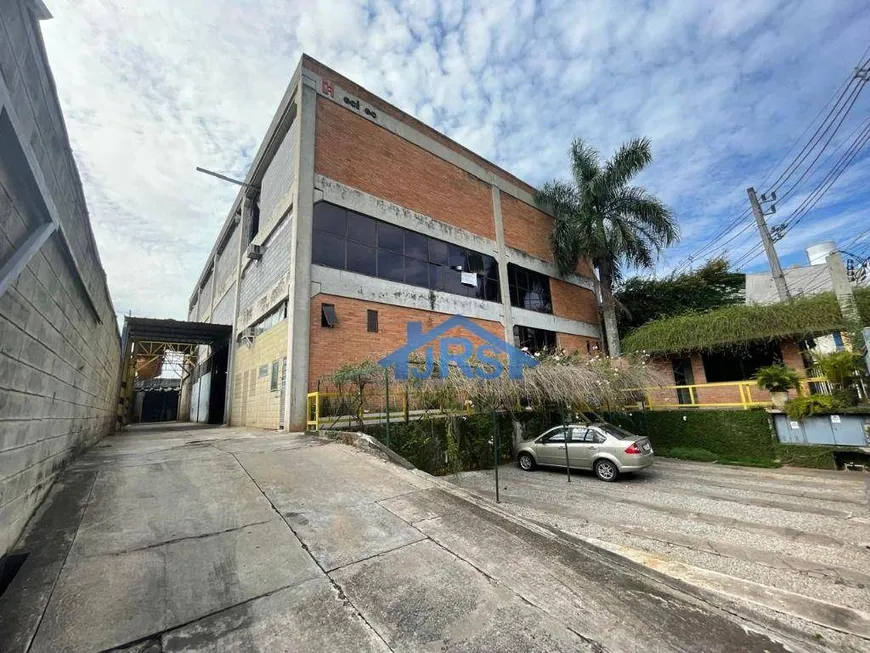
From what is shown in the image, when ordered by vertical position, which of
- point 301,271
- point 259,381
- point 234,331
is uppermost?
point 301,271

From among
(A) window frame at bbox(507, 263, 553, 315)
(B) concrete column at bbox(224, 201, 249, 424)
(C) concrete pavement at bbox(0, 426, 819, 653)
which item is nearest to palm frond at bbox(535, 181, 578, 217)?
(A) window frame at bbox(507, 263, 553, 315)

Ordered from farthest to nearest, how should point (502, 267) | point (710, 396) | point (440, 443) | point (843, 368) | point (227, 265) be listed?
point (227, 265)
point (502, 267)
point (710, 396)
point (843, 368)
point (440, 443)

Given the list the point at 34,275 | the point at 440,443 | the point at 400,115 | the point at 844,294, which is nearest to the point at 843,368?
the point at 844,294

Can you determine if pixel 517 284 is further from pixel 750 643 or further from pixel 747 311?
pixel 750 643

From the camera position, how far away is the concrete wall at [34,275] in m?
2.13

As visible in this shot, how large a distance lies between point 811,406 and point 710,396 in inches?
175

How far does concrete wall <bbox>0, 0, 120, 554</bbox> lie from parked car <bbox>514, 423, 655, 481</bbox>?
10.1 metres

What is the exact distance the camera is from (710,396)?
1541 cm

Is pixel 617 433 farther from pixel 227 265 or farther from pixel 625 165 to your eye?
pixel 227 265

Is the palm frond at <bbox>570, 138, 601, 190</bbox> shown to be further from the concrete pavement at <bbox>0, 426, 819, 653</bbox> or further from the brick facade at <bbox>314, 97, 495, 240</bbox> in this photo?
the concrete pavement at <bbox>0, 426, 819, 653</bbox>

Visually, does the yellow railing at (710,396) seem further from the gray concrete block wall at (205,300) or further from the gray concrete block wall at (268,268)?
the gray concrete block wall at (205,300)

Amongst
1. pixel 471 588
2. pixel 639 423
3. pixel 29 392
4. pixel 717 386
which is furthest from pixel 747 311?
pixel 29 392

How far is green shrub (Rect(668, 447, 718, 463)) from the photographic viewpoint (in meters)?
12.6

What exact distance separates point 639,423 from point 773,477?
5.16m
